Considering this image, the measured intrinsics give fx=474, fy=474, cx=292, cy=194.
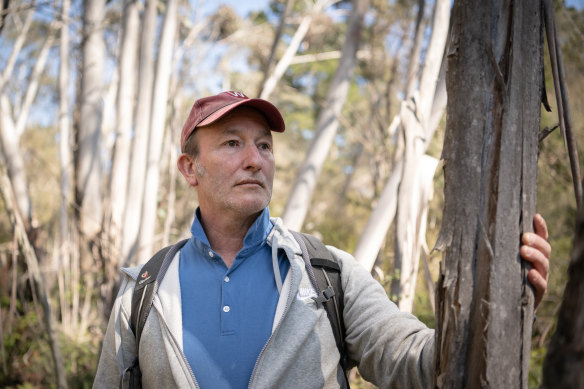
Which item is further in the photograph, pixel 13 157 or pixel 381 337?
pixel 13 157

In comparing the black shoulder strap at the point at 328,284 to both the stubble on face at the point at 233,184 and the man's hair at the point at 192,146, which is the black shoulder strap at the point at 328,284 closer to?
the stubble on face at the point at 233,184

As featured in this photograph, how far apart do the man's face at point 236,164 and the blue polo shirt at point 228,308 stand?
0.13 m

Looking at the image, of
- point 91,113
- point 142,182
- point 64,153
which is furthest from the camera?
point 64,153

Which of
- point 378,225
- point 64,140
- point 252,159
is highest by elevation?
point 64,140

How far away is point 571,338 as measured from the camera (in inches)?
31.7

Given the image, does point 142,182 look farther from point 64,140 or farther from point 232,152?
point 64,140

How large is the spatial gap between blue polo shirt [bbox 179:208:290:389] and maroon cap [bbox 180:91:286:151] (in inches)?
19.2

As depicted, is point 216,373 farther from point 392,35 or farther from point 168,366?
point 392,35

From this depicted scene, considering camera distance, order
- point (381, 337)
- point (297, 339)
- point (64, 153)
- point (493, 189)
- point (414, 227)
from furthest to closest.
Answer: point (64, 153) < point (414, 227) < point (297, 339) < point (381, 337) < point (493, 189)

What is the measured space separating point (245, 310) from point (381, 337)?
1.71 ft

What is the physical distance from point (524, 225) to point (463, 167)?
0.20 m

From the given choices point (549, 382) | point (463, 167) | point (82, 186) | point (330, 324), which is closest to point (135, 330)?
point (330, 324)

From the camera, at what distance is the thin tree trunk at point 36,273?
3.07 meters

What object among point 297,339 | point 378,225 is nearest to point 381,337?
point 297,339
